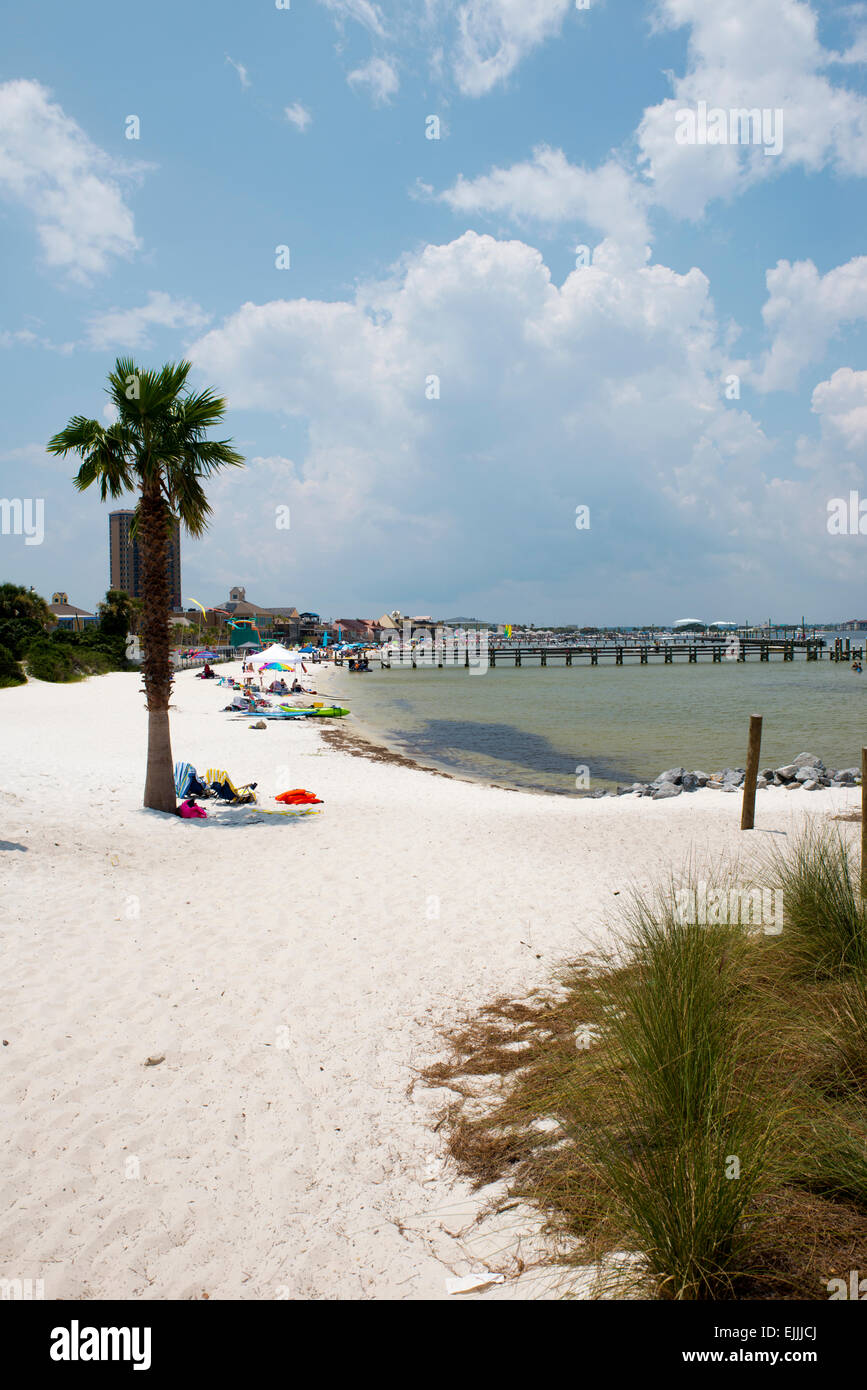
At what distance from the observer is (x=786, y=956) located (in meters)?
4.75

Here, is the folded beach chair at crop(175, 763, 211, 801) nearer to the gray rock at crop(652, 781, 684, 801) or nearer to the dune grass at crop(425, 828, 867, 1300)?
the dune grass at crop(425, 828, 867, 1300)

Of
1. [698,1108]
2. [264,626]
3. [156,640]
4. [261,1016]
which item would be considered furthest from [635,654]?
[698,1108]


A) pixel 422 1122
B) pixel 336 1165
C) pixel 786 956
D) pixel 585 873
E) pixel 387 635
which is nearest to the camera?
pixel 336 1165

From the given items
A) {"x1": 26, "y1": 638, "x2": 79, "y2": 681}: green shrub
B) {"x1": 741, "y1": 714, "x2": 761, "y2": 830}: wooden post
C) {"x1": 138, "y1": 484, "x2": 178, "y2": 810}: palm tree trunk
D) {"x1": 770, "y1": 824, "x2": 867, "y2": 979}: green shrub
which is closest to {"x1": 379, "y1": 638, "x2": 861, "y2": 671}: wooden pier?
{"x1": 26, "y1": 638, "x2": 79, "y2": 681}: green shrub

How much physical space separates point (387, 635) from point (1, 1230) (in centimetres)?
19760

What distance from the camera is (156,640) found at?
11.6 m

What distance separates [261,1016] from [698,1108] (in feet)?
11.1

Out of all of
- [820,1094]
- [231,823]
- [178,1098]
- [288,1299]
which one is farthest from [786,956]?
[231,823]

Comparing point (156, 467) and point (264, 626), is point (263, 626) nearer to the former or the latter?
point (264, 626)

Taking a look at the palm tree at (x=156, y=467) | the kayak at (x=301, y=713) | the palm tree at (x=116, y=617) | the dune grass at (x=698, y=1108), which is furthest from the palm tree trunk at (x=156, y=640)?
the palm tree at (x=116, y=617)

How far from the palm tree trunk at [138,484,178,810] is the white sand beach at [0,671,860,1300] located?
0.75m

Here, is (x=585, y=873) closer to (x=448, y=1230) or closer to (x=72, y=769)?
(x=448, y=1230)
